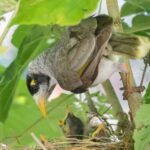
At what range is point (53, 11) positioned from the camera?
74 centimetres

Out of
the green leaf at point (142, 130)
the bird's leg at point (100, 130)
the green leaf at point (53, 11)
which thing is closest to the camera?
the green leaf at point (53, 11)

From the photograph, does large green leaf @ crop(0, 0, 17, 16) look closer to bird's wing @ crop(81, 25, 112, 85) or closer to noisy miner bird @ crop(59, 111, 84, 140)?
bird's wing @ crop(81, 25, 112, 85)

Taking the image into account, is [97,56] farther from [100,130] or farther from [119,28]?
[100,130]

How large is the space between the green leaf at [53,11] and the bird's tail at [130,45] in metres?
0.28

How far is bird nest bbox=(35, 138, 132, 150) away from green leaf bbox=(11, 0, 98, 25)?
0.32 m

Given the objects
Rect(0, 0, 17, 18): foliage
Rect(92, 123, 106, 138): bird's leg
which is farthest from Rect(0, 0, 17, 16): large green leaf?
Rect(92, 123, 106, 138): bird's leg

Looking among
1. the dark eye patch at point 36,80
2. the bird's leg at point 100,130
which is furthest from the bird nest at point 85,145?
the dark eye patch at point 36,80

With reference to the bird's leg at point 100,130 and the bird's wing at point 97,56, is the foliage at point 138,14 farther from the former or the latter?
the bird's leg at point 100,130

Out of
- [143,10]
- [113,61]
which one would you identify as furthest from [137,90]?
[143,10]

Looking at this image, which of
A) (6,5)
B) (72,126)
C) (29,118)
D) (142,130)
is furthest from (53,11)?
(29,118)

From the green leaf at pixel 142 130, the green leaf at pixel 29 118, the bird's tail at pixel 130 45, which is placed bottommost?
the green leaf at pixel 29 118

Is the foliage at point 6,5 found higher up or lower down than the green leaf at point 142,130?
higher up

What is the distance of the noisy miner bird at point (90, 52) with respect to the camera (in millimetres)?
997

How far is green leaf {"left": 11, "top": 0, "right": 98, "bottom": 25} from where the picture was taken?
0.71 meters
